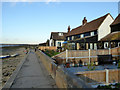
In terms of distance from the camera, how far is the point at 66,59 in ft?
36.1

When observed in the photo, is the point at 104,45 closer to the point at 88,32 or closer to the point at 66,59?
A: the point at 88,32

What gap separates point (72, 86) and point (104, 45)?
20.0 meters

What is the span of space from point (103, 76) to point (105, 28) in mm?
19964

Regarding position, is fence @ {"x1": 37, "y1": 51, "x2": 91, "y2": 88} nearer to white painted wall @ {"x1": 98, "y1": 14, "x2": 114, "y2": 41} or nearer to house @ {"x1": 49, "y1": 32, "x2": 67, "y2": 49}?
white painted wall @ {"x1": 98, "y1": 14, "x2": 114, "y2": 41}

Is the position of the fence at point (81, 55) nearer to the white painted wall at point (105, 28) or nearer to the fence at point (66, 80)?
the fence at point (66, 80)

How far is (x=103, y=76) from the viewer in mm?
4973

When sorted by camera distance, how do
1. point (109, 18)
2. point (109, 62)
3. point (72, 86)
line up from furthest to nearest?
point (109, 18) < point (109, 62) < point (72, 86)

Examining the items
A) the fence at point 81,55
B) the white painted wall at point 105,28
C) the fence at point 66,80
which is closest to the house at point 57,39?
the white painted wall at point 105,28

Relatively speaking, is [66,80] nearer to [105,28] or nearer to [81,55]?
[81,55]

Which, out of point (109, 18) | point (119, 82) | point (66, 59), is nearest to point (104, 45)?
point (109, 18)

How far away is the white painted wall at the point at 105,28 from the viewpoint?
70.0 ft

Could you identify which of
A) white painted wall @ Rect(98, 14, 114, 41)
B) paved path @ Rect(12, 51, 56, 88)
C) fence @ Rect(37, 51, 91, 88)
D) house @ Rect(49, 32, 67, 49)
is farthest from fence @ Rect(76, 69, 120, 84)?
house @ Rect(49, 32, 67, 49)

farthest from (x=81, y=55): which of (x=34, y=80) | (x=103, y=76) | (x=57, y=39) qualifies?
(x=57, y=39)

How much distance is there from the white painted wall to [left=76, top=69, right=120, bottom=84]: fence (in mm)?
17177
